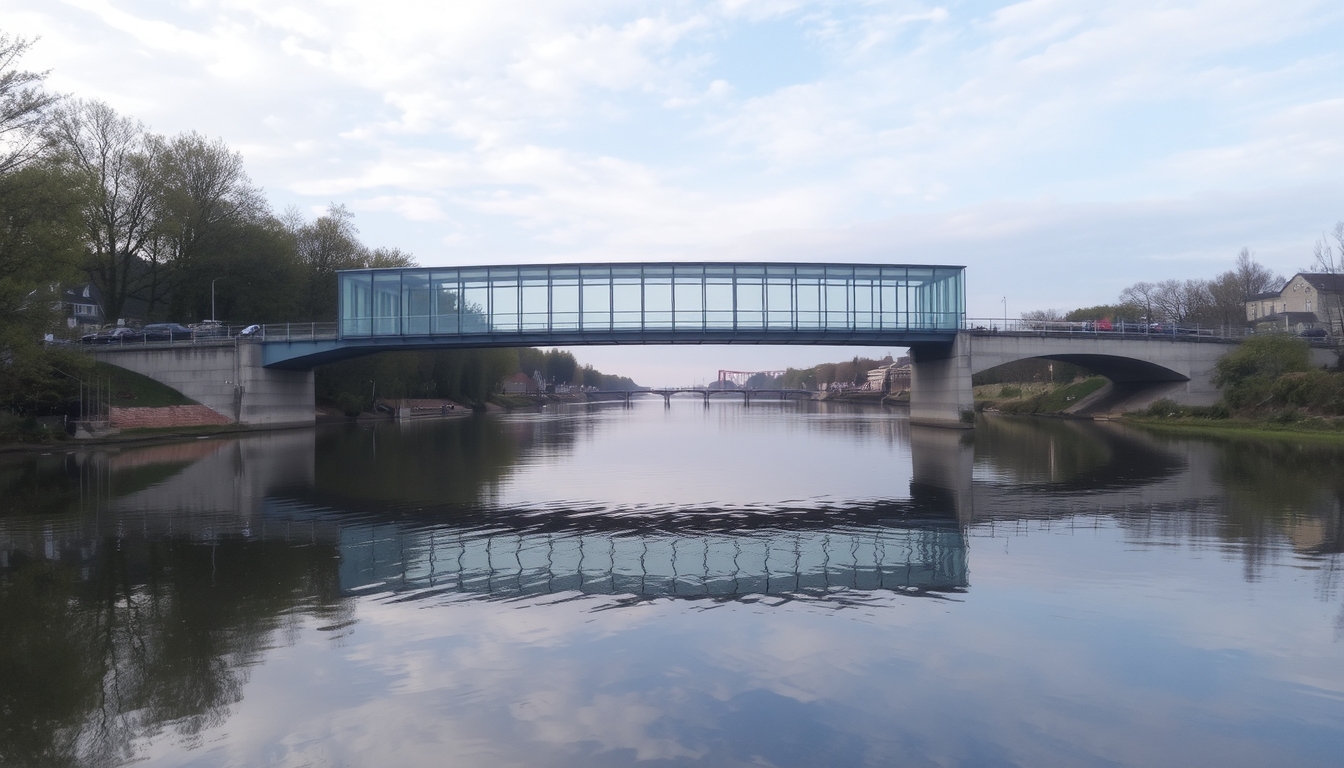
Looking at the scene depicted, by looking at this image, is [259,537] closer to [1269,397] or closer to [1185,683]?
[1185,683]

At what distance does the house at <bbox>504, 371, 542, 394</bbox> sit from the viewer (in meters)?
156

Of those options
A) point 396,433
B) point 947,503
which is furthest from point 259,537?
point 396,433

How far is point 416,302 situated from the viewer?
2368 inches

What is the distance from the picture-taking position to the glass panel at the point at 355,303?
197 ft

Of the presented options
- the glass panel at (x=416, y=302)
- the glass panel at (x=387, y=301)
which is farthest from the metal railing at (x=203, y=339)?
the glass panel at (x=416, y=302)

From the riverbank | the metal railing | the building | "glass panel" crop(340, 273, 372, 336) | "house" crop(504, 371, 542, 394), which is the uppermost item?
the building

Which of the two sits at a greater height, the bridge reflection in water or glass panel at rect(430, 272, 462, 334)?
glass panel at rect(430, 272, 462, 334)

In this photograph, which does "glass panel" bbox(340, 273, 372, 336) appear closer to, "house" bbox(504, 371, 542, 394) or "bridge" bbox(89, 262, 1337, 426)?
"bridge" bbox(89, 262, 1337, 426)

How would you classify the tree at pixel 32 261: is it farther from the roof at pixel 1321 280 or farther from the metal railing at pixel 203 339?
the roof at pixel 1321 280

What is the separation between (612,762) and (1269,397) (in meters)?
59.6

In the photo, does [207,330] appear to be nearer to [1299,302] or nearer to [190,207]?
[190,207]

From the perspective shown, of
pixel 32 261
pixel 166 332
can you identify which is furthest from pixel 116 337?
pixel 32 261

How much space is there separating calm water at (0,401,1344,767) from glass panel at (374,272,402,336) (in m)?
37.2

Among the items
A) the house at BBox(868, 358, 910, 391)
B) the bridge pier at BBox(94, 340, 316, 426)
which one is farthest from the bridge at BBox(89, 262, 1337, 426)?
the house at BBox(868, 358, 910, 391)
